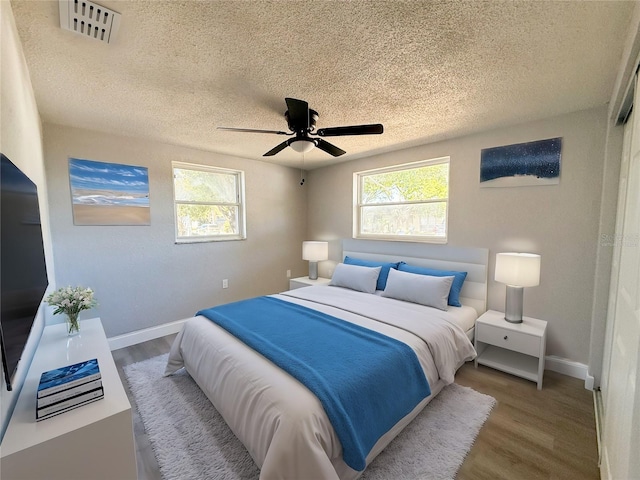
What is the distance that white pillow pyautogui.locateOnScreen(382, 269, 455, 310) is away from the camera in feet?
8.86

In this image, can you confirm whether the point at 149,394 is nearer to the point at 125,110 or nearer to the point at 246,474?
the point at 246,474

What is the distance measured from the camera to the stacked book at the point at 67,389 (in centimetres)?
114

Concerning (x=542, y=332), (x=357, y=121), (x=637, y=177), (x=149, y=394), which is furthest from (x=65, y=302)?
(x=542, y=332)

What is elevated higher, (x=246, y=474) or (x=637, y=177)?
(x=637, y=177)

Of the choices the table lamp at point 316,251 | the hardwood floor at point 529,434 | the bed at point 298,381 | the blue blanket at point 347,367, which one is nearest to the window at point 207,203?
the table lamp at point 316,251

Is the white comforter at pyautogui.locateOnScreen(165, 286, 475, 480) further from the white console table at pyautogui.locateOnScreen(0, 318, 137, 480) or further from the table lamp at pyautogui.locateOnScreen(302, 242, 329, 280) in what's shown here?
the table lamp at pyautogui.locateOnScreen(302, 242, 329, 280)

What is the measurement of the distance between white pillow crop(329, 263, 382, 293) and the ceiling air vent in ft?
9.57

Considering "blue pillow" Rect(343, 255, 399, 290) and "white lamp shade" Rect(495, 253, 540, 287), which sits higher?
"white lamp shade" Rect(495, 253, 540, 287)

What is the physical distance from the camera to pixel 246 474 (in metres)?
1.52

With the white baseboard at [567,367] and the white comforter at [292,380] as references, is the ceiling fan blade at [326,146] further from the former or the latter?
the white baseboard at [567,367]

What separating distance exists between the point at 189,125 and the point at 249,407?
2570 millimetres

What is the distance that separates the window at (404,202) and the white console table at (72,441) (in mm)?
3274

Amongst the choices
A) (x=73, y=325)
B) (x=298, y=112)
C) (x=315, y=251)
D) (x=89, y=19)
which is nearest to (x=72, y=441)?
(x=73, y=325)

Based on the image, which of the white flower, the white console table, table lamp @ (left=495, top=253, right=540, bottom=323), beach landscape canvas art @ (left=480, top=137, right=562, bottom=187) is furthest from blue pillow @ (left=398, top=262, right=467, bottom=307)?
the white flower
